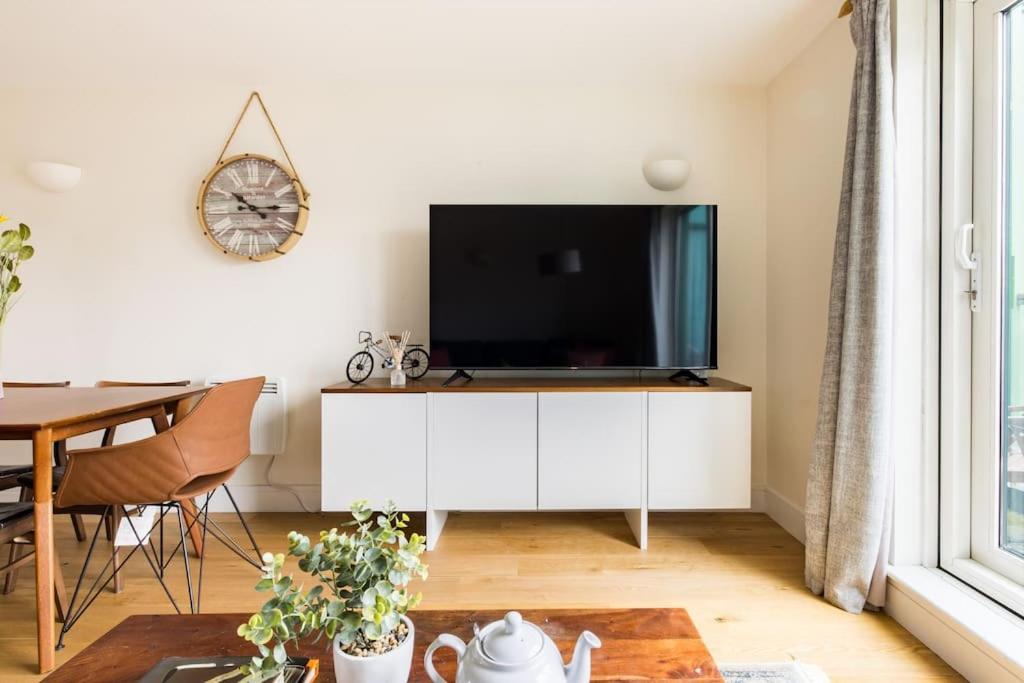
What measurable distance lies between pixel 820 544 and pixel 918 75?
1.69m

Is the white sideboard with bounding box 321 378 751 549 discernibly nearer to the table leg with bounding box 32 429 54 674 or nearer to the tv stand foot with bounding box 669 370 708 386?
the tv stand foot with bounding box 669 370 708 386

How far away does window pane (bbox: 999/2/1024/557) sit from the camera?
158cm

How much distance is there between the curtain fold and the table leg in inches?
99.0

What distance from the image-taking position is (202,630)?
989 mm

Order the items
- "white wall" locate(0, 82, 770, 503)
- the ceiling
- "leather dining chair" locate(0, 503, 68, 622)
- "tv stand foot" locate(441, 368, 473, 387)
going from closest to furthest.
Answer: "leather dining chair" locate(0, 503, 68, 622) < the ceiling < "tv stand foot" locate(441, 368, 473, 387) < "white wall" locate(0, 82, 770, 503)

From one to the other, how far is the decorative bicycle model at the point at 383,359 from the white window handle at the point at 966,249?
2.16m

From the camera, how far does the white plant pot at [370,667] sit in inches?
29.9

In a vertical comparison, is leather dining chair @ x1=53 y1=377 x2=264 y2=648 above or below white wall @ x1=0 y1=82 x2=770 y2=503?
below

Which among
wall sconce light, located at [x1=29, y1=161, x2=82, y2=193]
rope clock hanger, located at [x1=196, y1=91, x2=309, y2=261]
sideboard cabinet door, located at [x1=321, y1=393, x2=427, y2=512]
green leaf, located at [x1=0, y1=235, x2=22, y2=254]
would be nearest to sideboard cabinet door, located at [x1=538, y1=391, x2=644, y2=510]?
sideboard cabinet door, located at [x1=321, y1=393, x2=427, y2=512]

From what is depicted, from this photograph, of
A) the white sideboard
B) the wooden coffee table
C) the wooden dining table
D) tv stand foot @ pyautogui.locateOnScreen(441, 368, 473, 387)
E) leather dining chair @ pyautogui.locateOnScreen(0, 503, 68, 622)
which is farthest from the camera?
tv stand foot @ pyautogui.locateOnScreen(441, 368, 473, 387)

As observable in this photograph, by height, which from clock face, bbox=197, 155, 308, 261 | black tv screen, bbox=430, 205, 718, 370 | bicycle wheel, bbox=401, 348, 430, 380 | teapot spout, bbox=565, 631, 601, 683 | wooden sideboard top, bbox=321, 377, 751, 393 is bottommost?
teapot spout, bbox=565, 631, 601, 683

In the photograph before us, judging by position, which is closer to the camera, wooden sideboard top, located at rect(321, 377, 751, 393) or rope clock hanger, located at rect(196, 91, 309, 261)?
wooden sideboard top, located at rect(321, 377, 751, 393)

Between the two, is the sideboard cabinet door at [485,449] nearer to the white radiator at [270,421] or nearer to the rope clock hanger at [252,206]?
the white radiator at [270,421]

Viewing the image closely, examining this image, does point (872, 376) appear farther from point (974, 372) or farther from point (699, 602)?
point (699, 602)
